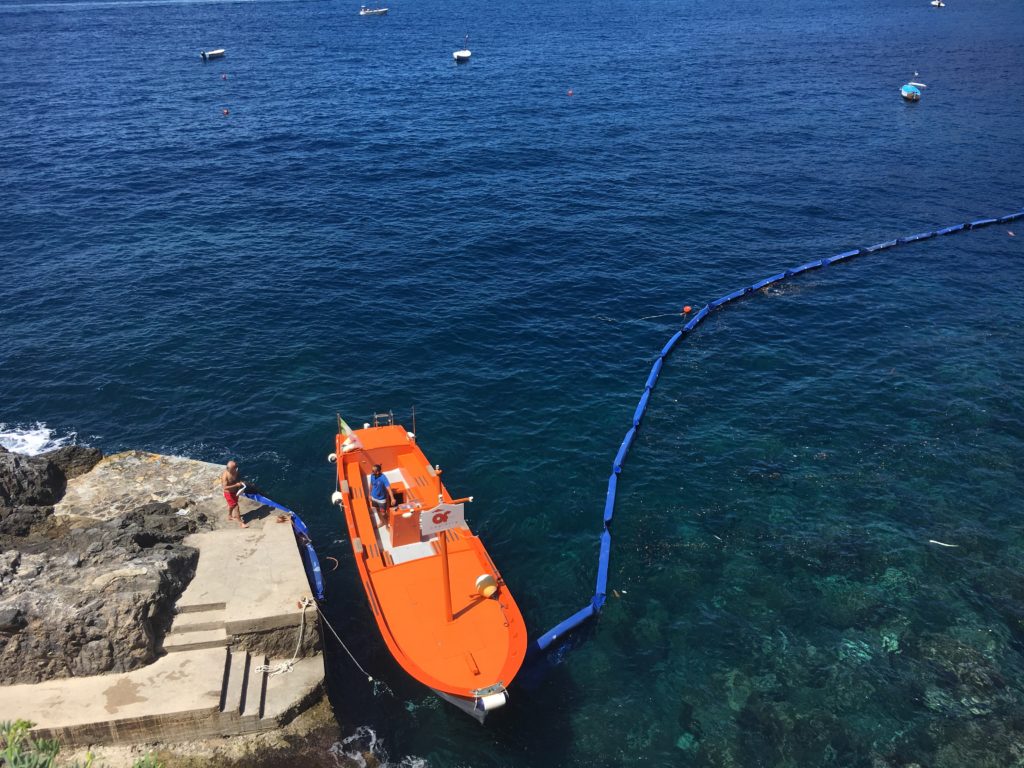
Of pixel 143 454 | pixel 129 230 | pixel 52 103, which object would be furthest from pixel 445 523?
pixel 52 103

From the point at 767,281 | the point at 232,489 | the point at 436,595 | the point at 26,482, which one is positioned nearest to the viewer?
the point at 436,595

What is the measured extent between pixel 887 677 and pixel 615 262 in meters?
31.9

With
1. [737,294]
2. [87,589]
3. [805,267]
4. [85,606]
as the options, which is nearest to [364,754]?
[85,606]

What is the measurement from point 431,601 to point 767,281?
107 feet

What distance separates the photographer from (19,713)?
58.2 feet

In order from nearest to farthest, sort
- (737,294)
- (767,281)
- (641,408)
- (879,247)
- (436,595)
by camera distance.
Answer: (436,595), (641,408), (737,294), (767,281), (879,247)

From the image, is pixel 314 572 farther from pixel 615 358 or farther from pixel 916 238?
pixel 916 238

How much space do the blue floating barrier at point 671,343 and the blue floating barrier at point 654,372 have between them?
0.63 m

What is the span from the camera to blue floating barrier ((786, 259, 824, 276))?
45.8 m

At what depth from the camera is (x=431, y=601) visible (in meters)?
20.9

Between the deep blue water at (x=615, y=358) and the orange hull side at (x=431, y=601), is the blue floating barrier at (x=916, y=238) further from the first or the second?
the orange hull side at (x=431, y=601)

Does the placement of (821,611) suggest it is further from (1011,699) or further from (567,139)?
(567,139)

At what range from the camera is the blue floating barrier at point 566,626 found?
21.8m

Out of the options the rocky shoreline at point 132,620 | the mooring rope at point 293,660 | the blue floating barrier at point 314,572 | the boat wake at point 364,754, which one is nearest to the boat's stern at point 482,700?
the boat wake at point 364,754
